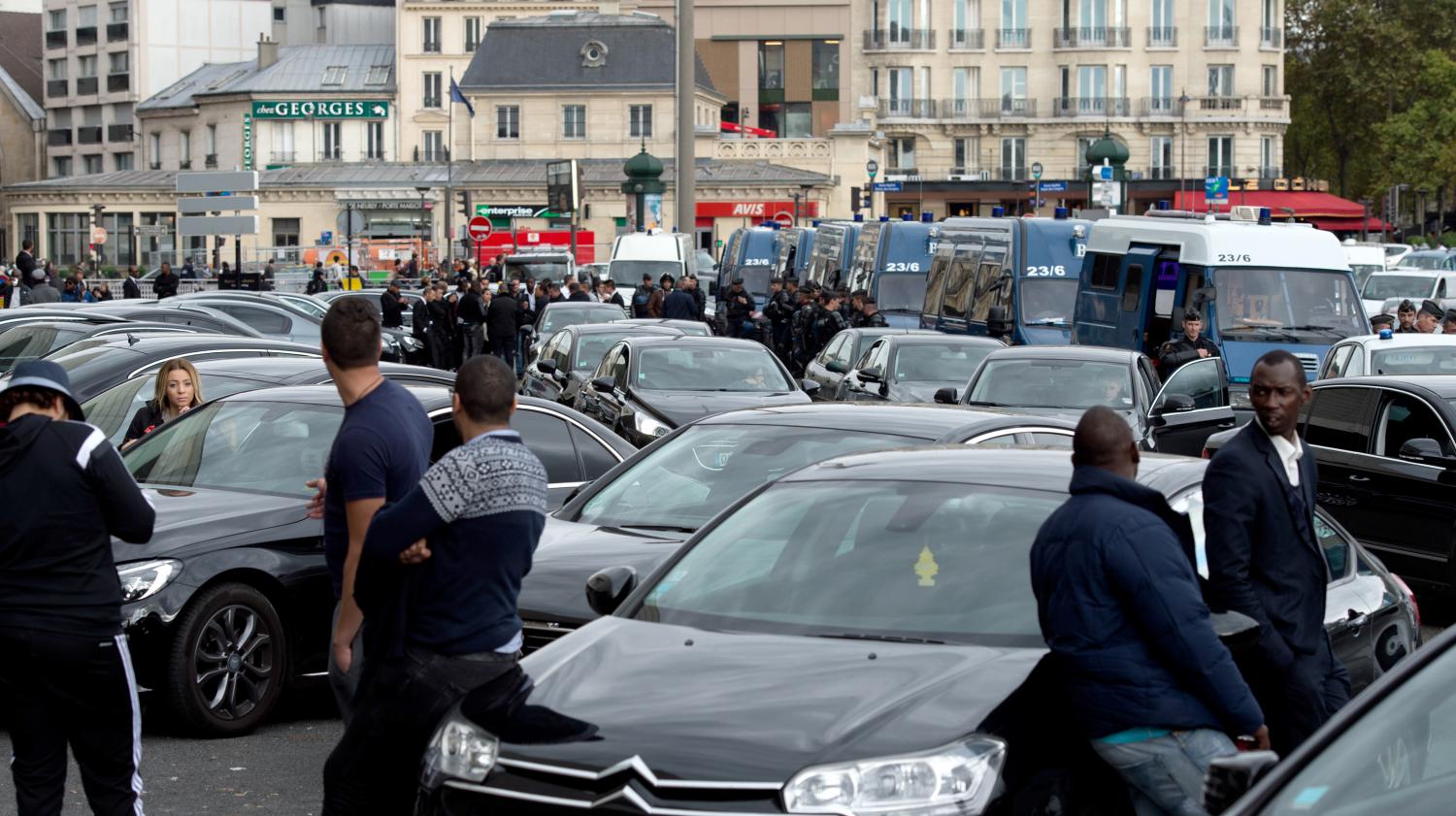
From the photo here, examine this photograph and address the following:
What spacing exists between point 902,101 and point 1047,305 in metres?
74.5

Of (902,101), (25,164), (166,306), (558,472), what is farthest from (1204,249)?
(25,164)

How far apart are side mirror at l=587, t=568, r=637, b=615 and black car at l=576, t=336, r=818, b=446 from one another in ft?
35.8

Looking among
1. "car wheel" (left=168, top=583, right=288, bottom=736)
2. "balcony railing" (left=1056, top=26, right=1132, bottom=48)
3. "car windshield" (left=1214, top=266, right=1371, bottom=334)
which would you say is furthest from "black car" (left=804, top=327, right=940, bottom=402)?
"balcony railing" (left=1056, top=26, right=1132, bottom=48)

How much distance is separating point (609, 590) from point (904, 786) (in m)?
1.77

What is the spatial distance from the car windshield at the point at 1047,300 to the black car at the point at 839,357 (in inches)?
198

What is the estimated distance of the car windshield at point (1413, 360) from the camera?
1638 cm

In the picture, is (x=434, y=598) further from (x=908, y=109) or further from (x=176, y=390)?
(x=908, y=109)

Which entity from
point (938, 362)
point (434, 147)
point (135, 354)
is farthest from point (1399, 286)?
point (434, 147)

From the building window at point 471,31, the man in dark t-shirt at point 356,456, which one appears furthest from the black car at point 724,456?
the building window at point 471,31

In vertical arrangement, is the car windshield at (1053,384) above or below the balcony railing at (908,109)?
below

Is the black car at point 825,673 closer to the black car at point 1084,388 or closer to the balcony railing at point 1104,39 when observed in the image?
the black car at point 1084,388

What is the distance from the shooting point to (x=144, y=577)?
27.0 feet

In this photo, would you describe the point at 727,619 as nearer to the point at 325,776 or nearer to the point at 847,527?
the point at 847,527

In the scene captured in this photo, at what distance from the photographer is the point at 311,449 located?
9.32m
